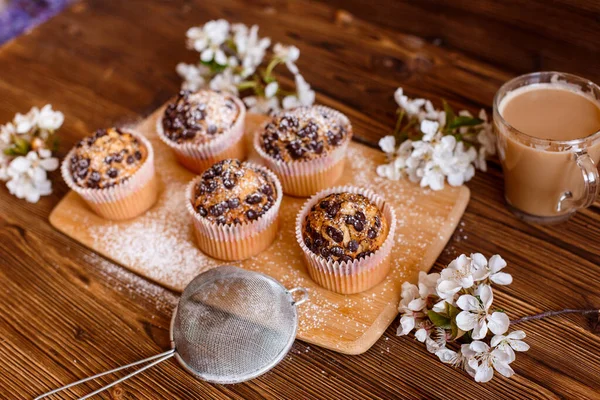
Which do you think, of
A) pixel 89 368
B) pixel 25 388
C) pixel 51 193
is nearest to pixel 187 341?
pixel 89 368

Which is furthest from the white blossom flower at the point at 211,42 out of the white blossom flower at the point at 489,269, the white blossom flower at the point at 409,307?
the white blossom flower at the point at 489,269

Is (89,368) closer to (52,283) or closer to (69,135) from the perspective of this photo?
(52,283)

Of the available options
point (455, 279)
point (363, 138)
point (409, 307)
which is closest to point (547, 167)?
point (455, 279)

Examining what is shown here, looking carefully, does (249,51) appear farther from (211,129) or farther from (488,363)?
(488,363)

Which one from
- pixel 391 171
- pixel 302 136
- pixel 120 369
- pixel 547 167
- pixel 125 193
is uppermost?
pixel 547 167

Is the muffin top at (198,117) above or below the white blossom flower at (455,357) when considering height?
above

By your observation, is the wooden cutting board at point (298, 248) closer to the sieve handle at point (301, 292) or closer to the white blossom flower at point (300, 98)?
the sieve handle at point (301, 292)
